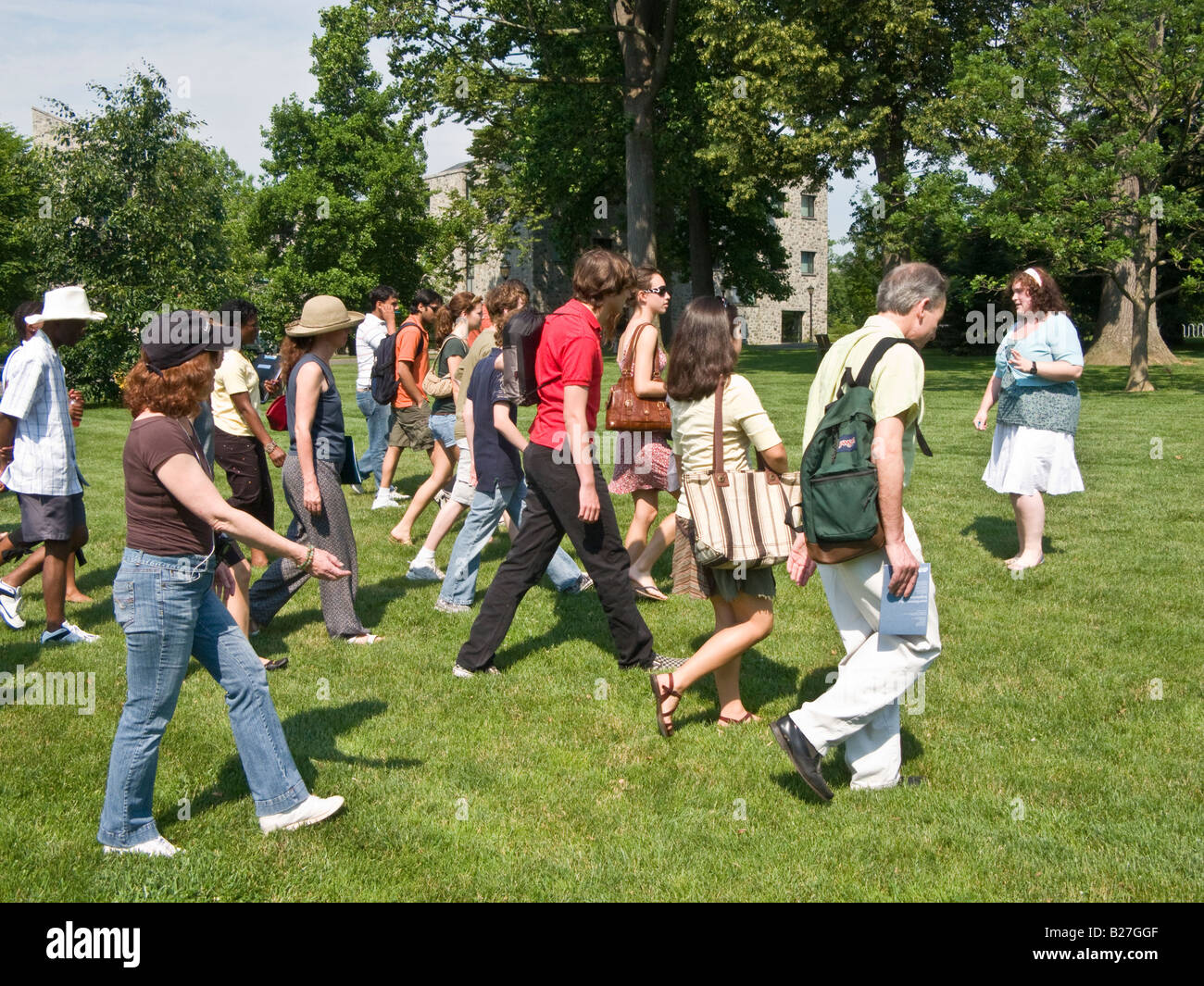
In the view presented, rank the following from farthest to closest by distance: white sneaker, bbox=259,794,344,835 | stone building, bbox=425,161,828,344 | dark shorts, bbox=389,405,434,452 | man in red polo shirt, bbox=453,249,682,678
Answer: stone building, bbox=425,161,828,344 → dark shorts, bbox=389,405,434,452 → man in red polo shirt, bbox=453,249,682,678 → white sneaker, bbox=259,794,344,835

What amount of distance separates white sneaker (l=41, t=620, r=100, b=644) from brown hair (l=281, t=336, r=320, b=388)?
199 centimetres

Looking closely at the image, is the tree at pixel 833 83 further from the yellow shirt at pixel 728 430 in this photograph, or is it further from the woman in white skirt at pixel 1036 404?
the yellow shirt at pixel 728 430

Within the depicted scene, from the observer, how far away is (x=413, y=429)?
11.1m

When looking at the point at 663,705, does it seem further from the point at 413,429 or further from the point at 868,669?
the point at 413,429

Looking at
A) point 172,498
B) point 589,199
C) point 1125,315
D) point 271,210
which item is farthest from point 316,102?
point 172,498

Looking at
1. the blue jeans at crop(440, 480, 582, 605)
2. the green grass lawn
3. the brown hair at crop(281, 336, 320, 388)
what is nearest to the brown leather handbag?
the blue jeans at crop(440, 480, 582, 605)

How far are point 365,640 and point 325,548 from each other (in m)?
0.70

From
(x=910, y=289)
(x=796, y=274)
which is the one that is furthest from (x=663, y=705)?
(x=796, y=274)

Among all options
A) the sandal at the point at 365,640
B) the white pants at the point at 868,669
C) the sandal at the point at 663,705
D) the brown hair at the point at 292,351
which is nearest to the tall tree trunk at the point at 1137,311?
the brown hair at the point at 292,351

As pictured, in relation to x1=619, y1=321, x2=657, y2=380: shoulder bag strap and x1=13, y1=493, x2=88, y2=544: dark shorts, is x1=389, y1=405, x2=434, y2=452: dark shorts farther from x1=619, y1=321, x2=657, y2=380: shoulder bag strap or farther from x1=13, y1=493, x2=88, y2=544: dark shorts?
x1=13, y1=493, x2=88, y2=544: dark shorts

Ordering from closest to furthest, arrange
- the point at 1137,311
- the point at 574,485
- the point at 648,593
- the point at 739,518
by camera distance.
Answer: the point at 739,518 → the point at 574,485 → the point at 648,593 → the point at 1137,311

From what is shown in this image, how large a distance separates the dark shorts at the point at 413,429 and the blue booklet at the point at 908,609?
7386 mm

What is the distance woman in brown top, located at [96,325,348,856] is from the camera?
388cm
